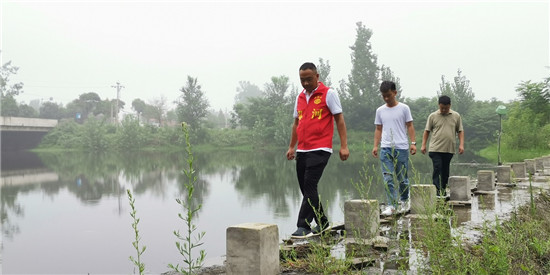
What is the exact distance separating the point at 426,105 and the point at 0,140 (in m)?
51.7

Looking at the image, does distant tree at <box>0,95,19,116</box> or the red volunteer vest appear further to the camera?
distant tree at <box>0,95,19,116</box>

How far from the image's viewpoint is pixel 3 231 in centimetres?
738

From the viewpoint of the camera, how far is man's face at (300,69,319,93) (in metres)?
4.86

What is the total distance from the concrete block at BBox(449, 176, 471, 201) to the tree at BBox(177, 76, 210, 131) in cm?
4920

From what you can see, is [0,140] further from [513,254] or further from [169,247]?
[513,254]

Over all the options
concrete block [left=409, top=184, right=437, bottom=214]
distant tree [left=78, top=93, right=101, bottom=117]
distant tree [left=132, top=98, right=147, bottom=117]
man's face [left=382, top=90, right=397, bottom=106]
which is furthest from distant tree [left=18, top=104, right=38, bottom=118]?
concrete block [left=409, top=184, right=437, bottom=214]

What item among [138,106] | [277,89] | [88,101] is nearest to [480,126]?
[277,89]

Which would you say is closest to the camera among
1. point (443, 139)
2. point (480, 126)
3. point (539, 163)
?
point (443, 139)

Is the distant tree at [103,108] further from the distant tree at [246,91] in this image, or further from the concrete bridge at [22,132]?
the distant tree at [246,91]

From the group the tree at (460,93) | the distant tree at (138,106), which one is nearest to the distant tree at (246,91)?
the distant tree at (138,106)

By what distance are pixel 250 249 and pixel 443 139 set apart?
4.76 m

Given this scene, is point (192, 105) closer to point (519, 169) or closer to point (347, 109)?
point (347, 109)

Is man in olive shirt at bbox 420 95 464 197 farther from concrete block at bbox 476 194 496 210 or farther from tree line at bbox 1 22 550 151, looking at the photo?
tree line at bbox 1 22 550 151

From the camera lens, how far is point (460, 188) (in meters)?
7.48
